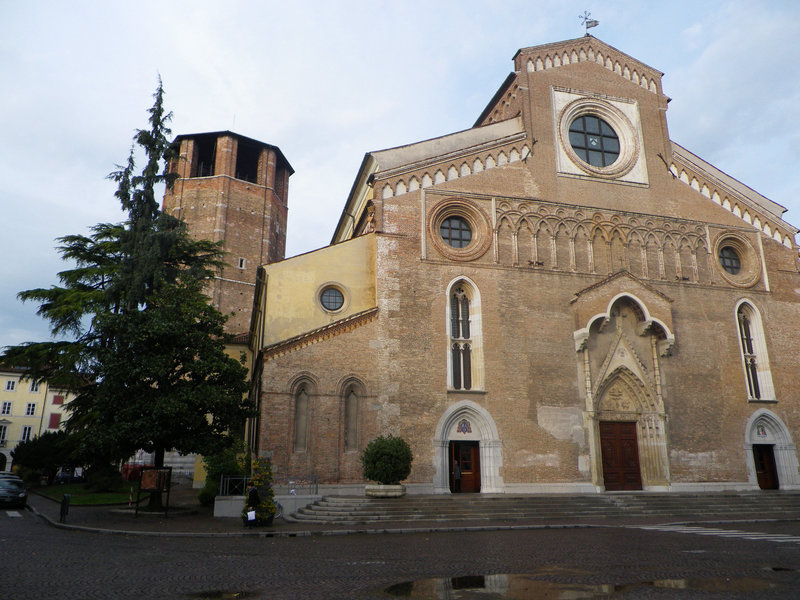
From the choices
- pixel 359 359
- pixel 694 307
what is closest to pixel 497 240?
pixel 359 359

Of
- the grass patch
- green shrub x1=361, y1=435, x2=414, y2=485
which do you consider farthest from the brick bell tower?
green shrub x1=361, y1=435, x2=414, y2=485

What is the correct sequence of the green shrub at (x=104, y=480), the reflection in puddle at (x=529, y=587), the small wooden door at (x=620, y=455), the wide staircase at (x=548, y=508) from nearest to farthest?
the reflection in puddle at (x=529, y=587) → the wide staircase at (x=548, y=508) → the small wooden door at (x=620, y=455) → the green shrub at (x=104, y=480)

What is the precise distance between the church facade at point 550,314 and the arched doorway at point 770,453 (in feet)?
0.26

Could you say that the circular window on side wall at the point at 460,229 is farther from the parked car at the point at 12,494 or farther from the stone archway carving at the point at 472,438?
the parked car at the point at 12,494

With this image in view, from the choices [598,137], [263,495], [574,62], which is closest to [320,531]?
[263,495]

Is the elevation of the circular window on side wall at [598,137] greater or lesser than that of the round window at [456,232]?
greater

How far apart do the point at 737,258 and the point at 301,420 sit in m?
20.7

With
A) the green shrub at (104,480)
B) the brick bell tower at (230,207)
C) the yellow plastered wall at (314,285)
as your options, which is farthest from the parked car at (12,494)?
the brick bell tower at (230,207)

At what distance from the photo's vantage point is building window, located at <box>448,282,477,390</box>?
855 inches

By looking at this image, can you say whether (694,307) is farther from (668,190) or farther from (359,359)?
(359,359)

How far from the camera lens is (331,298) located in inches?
882

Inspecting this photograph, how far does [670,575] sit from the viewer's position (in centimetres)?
826

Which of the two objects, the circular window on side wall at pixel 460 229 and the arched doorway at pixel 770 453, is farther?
the arched doorway at pixel 770 453

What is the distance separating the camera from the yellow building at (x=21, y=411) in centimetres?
5809
